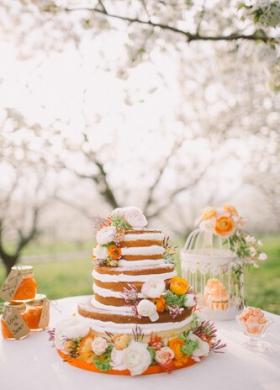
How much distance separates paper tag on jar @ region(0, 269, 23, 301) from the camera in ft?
17.0

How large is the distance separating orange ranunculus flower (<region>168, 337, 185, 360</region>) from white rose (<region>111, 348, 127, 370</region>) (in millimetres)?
531

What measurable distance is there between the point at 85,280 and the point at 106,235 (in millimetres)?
9830

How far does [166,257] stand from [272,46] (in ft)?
9.34

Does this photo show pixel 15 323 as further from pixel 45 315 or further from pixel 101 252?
pixel 101 252

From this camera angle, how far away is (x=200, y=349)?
4484 millimetres

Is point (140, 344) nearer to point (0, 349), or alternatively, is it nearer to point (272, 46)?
point (0, 349)

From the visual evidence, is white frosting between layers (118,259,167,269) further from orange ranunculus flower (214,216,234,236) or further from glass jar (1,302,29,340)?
orange ranunculus flower (214,216,234,236)

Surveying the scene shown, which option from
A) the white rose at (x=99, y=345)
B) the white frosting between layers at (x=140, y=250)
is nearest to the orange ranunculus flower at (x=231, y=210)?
the white frosting between layers at (x=140, y=250)

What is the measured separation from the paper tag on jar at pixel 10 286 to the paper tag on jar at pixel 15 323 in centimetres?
19

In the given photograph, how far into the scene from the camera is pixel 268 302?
440 inches

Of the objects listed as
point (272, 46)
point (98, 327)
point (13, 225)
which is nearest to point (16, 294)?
point (98, 327)

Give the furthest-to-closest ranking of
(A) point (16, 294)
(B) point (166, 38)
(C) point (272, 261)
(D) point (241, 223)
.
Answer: (C) point (272, 261) < (B) point (166, 38) < (D) point (241, 223) < (A) point (16, 294)

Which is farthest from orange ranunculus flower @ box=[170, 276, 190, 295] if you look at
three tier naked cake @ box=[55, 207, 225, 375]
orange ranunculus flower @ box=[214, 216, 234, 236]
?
orange ranunculus flower @ box=[214, 216, 234, 236]

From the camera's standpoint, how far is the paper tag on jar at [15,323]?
5.18m
